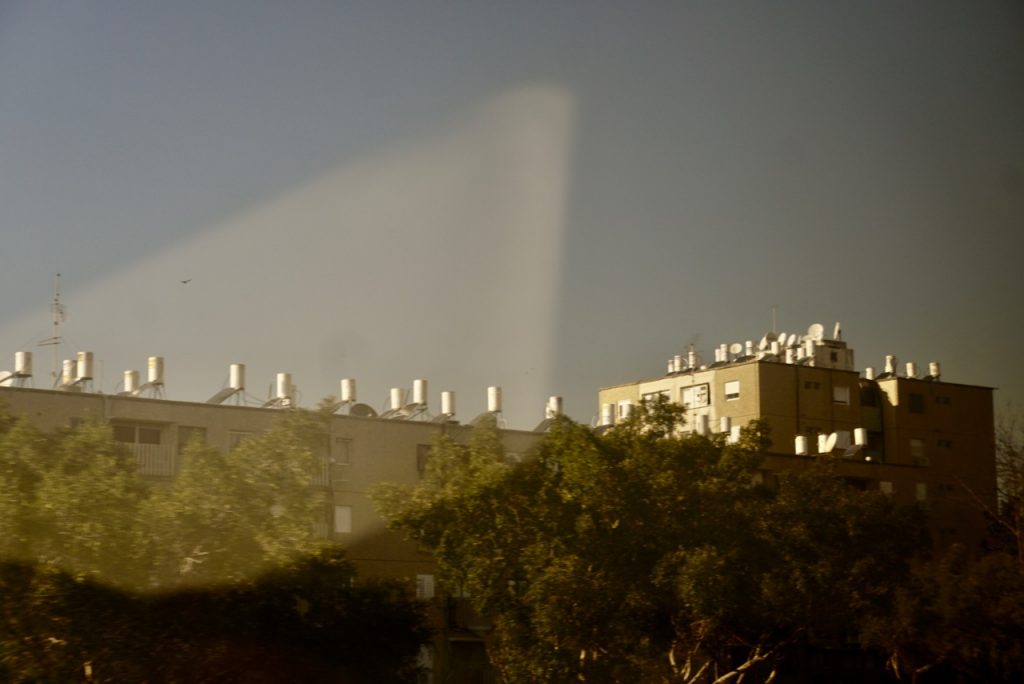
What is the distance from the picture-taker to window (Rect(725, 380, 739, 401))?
5444cm

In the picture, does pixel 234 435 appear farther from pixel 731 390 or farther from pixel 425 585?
pixel 731 390

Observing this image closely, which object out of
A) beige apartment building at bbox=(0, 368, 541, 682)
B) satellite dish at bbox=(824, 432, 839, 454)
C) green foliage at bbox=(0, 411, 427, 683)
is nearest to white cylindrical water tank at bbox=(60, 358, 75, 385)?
beige apartment building at bbox=(0, 368, 541, 682)

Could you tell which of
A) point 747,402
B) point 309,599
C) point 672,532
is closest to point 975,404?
point 747,402

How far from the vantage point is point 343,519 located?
35.5m

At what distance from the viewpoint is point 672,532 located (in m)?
25.9

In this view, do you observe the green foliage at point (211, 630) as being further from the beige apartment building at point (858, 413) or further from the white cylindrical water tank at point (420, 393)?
the beige apartment building at point (858, 413)

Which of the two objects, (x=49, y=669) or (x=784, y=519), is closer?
(x=49, y=669)

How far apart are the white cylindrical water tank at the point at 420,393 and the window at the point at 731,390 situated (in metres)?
19.0

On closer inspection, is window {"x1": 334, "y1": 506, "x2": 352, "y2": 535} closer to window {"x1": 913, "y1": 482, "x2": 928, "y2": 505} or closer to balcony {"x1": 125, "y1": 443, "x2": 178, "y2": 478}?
balcony {"x1": 125, "y1": 443, "x2": 178, "y2": 478}

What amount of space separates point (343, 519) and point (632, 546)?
11.8 m

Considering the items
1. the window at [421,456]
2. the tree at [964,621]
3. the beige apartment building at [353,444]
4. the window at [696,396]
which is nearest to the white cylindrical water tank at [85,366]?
the beige apartment building at [353,444]

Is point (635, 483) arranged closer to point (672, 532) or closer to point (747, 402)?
point (672, 532)

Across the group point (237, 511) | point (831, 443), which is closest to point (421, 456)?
point (237, 511)

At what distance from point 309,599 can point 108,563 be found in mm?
3356
